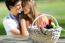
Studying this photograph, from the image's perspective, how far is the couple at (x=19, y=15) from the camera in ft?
7.02

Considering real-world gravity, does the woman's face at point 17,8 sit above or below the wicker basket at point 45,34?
above

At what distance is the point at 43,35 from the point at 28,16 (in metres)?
0.86

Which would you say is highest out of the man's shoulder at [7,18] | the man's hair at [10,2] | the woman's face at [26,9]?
the man's hair at [10,2]

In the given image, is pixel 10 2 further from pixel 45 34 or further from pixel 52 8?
pixel 45 34

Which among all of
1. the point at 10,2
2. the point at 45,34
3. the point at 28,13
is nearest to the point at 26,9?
the point at 28,13

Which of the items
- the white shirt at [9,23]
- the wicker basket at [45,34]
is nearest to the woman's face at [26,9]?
the white shirt at [9,23]

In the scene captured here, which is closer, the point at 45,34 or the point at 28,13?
the point at 45,34

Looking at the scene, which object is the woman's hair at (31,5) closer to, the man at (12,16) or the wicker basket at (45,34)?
the man at (12,16)

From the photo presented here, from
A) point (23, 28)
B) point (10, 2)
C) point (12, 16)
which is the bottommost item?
point (23, 28)

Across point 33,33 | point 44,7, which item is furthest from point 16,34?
point 33,33

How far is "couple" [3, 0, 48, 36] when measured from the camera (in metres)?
2.14

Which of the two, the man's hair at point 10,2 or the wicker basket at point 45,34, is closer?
the wicker basket at point 45,34

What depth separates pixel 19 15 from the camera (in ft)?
7.13

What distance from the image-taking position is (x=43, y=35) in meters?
1.32
